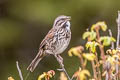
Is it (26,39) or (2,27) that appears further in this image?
(26,39)

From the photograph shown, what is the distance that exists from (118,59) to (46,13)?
→ 8.27 metres

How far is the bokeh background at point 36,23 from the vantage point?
545 inches

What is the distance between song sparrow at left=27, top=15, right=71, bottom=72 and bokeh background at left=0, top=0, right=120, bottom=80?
18.3 feet

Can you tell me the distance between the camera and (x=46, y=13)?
13.7m

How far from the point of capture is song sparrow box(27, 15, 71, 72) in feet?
24.7

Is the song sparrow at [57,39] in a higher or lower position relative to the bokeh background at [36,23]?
higher

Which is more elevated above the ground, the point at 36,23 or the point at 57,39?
the point at 57,39

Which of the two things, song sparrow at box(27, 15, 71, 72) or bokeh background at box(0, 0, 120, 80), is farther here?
bokeh background at box(0, 0, 120, 80)

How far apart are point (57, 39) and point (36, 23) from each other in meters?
7.03

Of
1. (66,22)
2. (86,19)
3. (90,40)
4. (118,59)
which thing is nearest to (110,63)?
(118,59)

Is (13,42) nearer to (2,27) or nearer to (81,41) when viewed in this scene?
(2,27)

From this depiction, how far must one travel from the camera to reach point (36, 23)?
1466cm

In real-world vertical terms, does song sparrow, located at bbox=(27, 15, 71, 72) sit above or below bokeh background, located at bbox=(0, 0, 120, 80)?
above

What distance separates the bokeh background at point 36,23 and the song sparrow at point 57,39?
5.56 m
